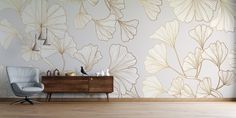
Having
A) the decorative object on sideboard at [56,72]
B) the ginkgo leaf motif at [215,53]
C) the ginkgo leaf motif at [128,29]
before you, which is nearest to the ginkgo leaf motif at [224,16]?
the ginkgo leaf motif at [215,53]

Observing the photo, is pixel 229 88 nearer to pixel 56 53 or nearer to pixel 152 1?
pixel 152 1

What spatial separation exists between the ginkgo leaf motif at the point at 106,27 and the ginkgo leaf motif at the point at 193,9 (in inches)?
58.3

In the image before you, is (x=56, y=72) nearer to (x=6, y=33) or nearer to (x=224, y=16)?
(x=6, y=33)

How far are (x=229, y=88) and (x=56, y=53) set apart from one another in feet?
13.7

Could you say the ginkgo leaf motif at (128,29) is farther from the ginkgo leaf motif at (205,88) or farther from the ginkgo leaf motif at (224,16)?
the ginkgo leaf motif at (205,88)

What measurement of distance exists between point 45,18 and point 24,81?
5.05ft

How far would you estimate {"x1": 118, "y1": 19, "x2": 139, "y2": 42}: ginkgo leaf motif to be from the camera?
8070mm

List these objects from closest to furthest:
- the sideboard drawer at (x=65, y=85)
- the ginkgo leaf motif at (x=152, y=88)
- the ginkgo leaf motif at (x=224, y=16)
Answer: the sideboard drawer at (x=65, y=85)
the ginkgo leaf motif at (x=152, y=88)
the ginkgo leaf motif at (x=224, y=16)

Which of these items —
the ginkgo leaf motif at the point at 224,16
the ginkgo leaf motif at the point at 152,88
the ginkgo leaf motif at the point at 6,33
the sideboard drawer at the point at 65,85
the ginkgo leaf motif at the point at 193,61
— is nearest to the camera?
the sideboard drawer at the point at 65,85

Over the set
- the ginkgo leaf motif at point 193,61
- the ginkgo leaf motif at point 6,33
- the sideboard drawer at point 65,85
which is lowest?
the sideboard drawer at point 65,85

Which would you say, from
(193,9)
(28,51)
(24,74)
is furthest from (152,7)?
(24,74)

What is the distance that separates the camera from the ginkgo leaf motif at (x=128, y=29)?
8070 mm

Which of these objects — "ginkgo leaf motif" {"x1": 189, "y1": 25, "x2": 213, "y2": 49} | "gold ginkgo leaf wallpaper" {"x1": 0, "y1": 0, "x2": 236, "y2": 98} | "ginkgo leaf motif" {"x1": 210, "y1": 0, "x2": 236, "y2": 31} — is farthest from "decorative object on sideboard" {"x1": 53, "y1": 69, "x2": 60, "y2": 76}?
"ginkgo leaf motif" {"x1": 210, "y1": 0, "x2": 236, "y2": 31}

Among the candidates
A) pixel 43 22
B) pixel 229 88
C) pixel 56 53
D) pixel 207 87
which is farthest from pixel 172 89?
pixel 43 22
